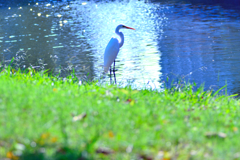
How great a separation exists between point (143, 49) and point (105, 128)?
7.96 metres

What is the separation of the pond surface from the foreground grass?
2.15 metres

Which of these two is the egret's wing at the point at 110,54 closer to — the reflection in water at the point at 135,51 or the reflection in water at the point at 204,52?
the reflection in water at the point at 135,51

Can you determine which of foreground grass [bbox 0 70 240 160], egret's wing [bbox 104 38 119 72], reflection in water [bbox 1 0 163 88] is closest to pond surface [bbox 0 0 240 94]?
reflection in water [bbox 1 0 163 88]

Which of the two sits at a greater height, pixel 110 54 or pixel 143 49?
pixel 110 54

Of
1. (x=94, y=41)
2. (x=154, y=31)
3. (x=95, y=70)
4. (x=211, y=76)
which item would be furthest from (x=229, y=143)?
(x=154, y=31)

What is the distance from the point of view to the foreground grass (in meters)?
2.73

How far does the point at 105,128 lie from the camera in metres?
3.16

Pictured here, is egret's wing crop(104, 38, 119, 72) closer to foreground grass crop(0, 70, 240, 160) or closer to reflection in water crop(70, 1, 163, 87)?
reflection in water crop(70, 1, 163, 87)

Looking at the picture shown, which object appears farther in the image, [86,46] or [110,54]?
[86,46]

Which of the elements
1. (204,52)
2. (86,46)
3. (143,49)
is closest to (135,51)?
(143,49)

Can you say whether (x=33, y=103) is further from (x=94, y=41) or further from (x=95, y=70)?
(x=94, y=41)

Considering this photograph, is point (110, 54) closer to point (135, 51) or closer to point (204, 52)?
point (135, 51)

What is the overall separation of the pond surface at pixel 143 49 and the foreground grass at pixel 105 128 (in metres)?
2.15

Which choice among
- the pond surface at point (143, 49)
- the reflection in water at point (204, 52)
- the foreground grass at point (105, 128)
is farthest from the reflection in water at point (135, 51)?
the foreground grass at point (105, 128)
